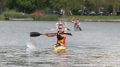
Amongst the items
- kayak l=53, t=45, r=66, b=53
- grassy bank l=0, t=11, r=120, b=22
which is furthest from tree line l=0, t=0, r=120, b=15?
kayak l=53, t=45, r=66, b=53

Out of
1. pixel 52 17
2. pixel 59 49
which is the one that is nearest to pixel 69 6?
pixel 52 17

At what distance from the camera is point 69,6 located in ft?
396

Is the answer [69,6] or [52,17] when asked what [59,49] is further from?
[69,6]

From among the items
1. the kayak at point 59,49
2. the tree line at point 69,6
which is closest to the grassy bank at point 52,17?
the tree line at point 69,6

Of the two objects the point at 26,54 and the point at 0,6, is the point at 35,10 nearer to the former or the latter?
the point at 0,6

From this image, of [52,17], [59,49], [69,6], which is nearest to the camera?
[59,49]

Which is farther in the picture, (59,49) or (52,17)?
(52,17)

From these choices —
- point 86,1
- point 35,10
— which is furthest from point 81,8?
point 35,10

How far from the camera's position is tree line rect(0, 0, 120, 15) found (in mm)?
120750

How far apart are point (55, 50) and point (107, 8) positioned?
317 feet

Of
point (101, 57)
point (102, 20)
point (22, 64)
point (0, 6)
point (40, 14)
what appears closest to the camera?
point (22, 64)

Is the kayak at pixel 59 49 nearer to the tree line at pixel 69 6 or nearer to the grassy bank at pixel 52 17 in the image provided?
the grassy bank at pixel 52 17

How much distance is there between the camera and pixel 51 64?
78.1ft

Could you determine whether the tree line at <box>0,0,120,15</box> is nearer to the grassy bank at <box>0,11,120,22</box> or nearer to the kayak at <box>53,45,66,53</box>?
the grassy bank at <box>0,11,120,22</box>
